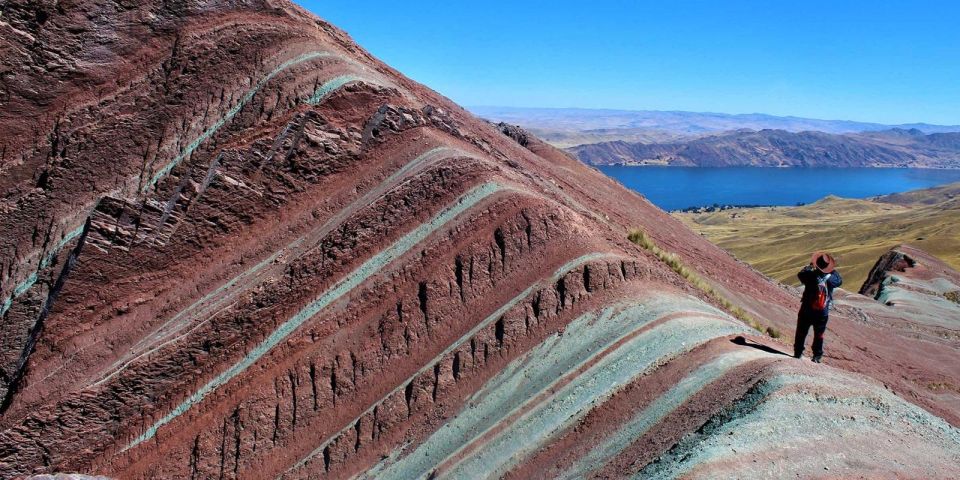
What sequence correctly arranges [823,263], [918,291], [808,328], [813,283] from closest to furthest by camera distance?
[823,263], [813,283], [808,328], [918,291]

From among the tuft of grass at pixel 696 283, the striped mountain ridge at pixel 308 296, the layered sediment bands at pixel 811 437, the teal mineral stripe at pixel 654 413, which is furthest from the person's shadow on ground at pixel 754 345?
the tuft of grass at pixel 696 283

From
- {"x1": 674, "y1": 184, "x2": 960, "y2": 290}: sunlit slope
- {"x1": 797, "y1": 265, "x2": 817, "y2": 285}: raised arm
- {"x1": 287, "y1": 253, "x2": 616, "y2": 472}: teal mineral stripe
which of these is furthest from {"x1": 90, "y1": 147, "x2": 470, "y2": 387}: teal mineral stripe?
{"x1": 674, "y1": 184, "x2": 960, "y2": 290}: sunlit slope

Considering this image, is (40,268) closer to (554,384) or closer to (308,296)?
(308,296)

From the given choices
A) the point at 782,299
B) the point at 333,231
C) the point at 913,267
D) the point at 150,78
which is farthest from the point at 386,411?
the point at 913,267

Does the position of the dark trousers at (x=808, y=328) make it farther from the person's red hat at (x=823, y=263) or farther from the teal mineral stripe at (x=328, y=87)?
the teal mineral stripe at (x=328, y=87)

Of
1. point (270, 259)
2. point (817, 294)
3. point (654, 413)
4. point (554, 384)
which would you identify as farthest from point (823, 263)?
point (270, 259)

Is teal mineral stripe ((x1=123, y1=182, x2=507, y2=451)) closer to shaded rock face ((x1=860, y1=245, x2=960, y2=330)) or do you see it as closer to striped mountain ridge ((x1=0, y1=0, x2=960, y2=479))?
striped mountain ridge ((x1=0, y1=0, x2=960, y2=479))
